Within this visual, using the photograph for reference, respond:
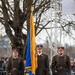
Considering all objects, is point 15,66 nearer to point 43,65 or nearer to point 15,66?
point 15,66

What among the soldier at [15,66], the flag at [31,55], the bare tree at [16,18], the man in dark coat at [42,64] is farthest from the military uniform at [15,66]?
the bare tree at [16,18]

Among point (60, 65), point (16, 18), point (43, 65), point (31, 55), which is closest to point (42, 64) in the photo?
point (43, 65)

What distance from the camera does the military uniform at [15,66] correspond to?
1178 cm

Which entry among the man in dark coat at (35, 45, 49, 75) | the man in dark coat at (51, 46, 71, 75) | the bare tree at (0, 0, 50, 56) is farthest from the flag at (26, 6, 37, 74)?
the bare tree at (0, 0, 50, 56)

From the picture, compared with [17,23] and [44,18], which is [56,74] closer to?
[17,23]

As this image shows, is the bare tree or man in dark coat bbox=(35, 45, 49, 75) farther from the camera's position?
the bare tree

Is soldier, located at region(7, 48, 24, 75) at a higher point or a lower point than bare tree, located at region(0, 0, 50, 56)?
lower

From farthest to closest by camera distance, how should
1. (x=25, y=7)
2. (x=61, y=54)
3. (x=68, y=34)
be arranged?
(x=68, y=34), (x=25, y=7), (x=61, y=54)

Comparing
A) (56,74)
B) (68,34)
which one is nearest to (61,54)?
(56,74)

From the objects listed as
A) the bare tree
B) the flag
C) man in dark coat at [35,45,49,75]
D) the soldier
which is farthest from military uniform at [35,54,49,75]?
the bare tree

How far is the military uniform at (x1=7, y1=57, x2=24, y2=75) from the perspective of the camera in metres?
11.8

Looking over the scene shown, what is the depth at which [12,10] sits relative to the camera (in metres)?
19.1

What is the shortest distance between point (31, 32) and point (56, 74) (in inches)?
61.7

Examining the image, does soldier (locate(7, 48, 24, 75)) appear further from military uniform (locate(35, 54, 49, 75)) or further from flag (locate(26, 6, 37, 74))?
military uniform (locate(35, 54, 49, 75))
